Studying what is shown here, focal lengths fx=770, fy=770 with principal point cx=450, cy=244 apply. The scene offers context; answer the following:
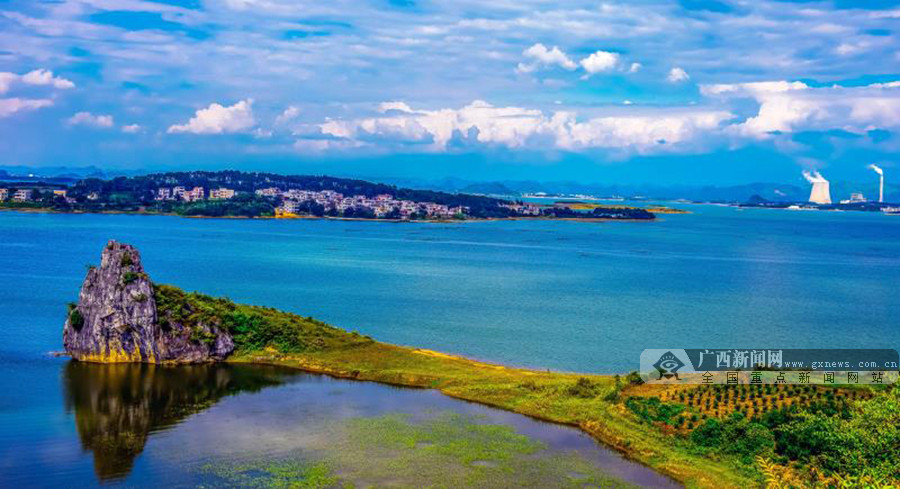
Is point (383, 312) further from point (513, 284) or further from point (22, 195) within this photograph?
point (22, 195)

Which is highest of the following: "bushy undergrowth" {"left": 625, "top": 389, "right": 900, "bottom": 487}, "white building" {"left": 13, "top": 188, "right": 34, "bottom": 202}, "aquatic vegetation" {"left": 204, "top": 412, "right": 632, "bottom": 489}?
"white building" {"left": 13, "top": 188, "right": 34, "bottom": 202}

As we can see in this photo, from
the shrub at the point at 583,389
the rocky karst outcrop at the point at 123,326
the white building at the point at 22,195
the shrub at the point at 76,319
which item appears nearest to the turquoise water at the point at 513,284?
the shrub at the point at 76,319

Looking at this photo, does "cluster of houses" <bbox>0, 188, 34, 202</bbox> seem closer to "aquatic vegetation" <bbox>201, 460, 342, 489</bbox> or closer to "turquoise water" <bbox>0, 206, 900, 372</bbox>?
"turquoise water" <bbox>0, 206, 900, 372</bbox>

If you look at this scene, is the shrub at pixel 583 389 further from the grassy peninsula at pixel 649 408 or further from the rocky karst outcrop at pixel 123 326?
the rocky karst outcrop at pixel 123 326

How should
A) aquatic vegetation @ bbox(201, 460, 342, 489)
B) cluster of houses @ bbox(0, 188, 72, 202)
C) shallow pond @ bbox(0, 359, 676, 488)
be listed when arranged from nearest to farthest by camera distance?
1. aquatic vegetation @ bbox(201, 460, 342, 489)
2. shallow pond @ bbox(0, 359, 676, 488)
3. cluster of houses @ bbox(0, 188, 72, 202)

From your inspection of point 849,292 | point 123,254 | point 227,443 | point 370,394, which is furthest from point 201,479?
point 849,292

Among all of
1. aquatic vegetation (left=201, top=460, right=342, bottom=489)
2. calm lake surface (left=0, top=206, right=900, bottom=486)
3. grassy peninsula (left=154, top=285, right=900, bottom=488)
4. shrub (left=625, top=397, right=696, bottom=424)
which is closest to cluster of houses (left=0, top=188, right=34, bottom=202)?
calm lake surface (left=0, top=206, right=900, bottom=486)

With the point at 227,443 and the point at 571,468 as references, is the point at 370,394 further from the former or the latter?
the point at 571,468
